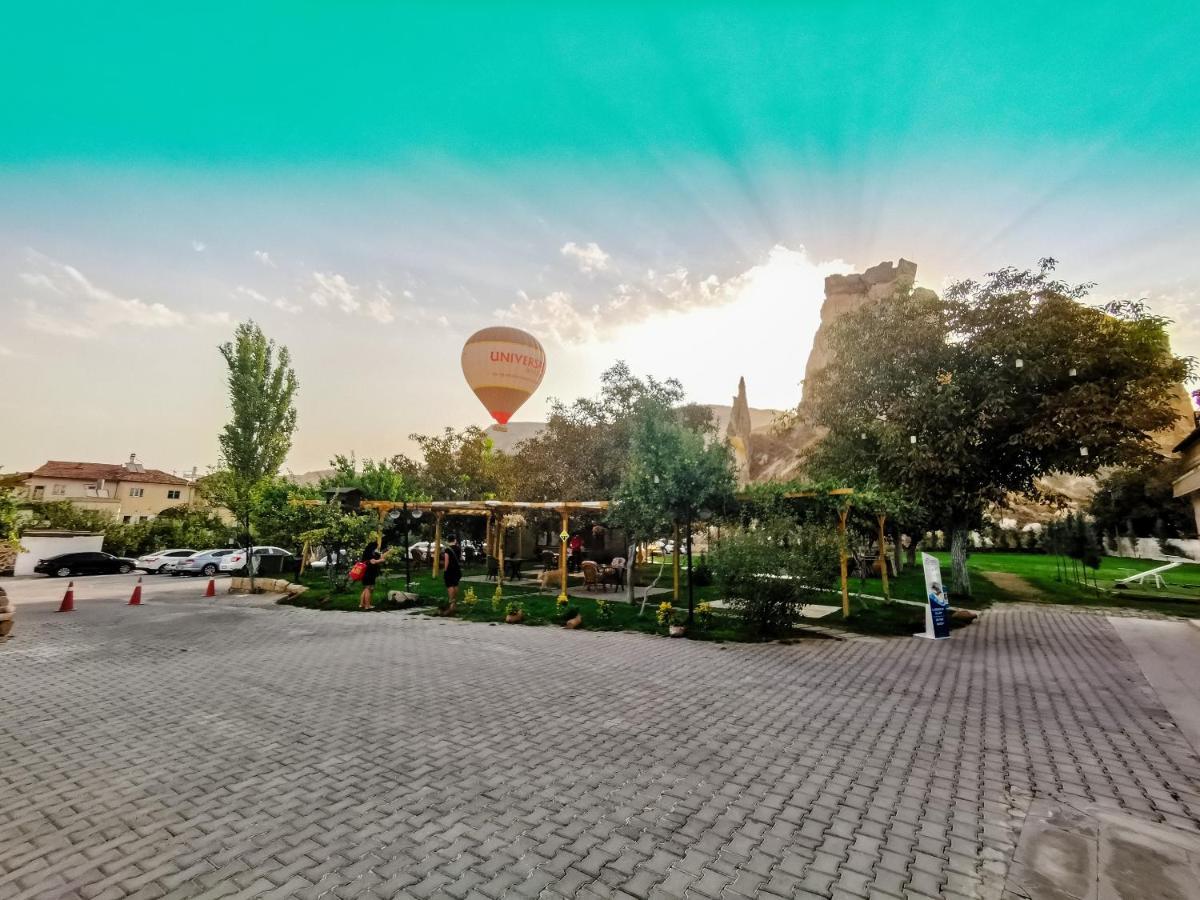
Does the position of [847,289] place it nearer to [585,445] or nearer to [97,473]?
[585,445]

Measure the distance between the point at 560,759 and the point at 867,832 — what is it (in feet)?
8.97

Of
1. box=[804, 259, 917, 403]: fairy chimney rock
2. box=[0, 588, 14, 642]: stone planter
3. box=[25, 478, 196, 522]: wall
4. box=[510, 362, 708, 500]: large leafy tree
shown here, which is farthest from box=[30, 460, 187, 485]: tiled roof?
box=[804, 259, 917, 403]: fairy chimney rock

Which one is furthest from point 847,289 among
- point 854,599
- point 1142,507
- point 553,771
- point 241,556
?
point 553,771

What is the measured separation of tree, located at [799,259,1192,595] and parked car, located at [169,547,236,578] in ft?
108

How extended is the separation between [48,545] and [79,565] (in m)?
3.95

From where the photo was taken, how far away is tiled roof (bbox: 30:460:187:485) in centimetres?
5275

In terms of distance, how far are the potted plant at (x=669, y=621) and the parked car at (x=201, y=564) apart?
2831 centimetres

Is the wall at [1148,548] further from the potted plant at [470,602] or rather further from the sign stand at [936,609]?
the potted plant at [470,602]

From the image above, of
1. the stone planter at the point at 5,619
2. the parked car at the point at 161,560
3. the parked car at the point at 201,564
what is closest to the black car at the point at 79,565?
the parked car at the point at 161,560

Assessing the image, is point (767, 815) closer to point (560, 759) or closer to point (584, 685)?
point (560, 759)

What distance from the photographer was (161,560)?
30234 mm

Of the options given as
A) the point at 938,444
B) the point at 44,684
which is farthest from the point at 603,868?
Result: the point at 938,444

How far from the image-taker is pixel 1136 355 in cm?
1748

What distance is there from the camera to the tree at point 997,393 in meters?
17.3
